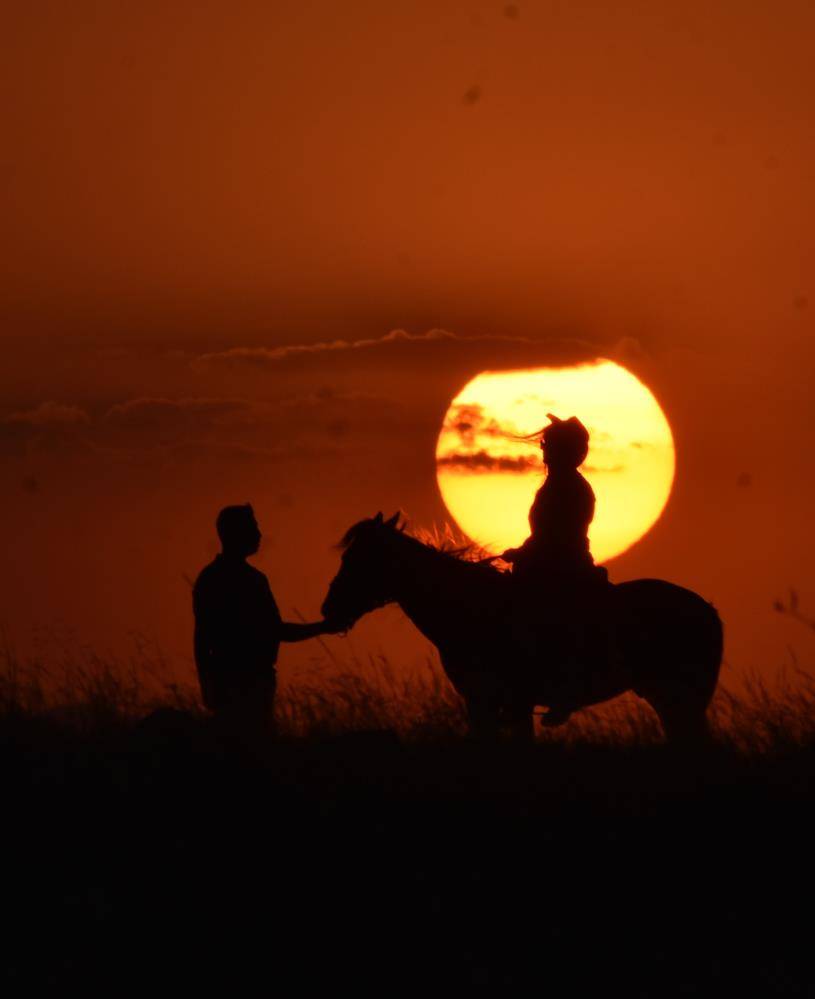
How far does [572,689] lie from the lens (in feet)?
36.8

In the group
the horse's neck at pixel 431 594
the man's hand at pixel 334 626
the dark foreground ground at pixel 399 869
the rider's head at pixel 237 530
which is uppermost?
the rider's head at pixel 237 530

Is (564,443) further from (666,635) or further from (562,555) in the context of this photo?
(666,635)

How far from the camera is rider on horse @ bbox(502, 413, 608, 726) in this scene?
1101cm

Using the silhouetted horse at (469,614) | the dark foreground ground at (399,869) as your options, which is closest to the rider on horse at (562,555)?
the silhouetted horse at (469,614)

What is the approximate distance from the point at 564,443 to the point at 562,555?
0.76 metres

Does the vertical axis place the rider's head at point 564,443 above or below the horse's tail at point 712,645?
above

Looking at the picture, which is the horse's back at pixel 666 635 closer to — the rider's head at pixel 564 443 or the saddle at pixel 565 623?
the saddle at pixel 565 623

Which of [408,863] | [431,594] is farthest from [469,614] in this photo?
[408,863]

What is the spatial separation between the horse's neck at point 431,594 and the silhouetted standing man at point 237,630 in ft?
4.16

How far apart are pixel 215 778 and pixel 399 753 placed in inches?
44.5

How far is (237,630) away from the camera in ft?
31.9

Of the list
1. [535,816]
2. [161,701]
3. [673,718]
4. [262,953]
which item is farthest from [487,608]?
[262,953]

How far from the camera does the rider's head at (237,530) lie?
9.55 m

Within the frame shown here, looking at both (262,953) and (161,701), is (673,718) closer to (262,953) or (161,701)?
(161,701)
